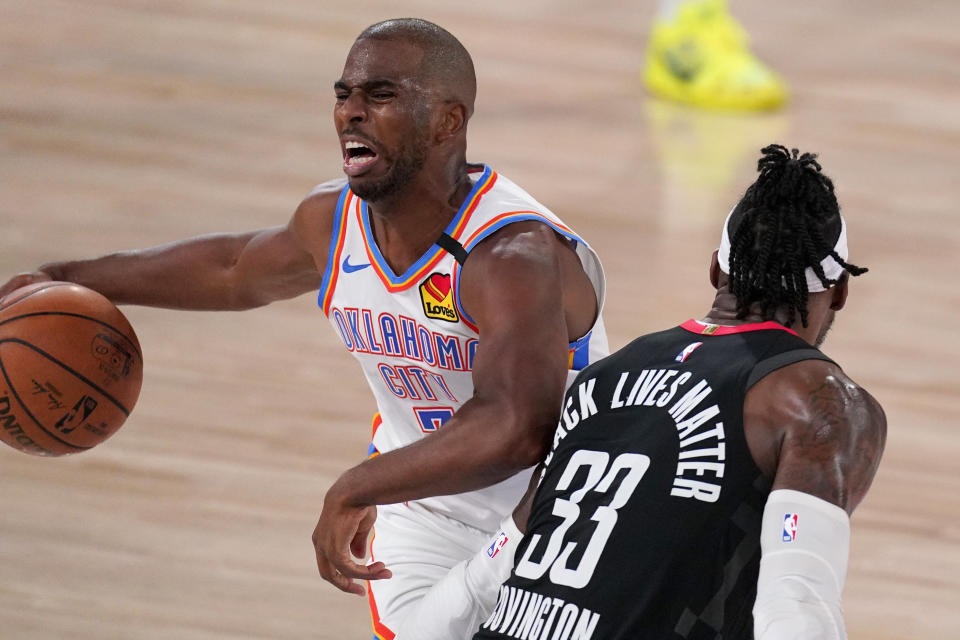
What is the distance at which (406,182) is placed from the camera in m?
2.99

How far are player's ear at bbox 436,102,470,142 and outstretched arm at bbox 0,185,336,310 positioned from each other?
0.57 m

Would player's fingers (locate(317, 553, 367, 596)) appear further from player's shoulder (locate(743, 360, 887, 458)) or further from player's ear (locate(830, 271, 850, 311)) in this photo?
player's ear (locate(830, 271, 850, 311))

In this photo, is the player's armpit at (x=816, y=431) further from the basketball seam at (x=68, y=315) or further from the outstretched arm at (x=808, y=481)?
the basketball seam at (x=68, y=315)

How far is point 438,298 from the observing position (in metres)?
3.02

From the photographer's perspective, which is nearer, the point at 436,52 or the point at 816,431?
the point at 816,431

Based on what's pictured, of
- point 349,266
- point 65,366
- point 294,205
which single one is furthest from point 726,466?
point 294,205

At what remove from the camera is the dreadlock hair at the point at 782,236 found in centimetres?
246

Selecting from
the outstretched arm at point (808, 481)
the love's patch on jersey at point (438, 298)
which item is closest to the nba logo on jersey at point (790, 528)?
the outstretched arm at point (808, 481)

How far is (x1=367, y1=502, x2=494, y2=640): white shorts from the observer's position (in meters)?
3.17

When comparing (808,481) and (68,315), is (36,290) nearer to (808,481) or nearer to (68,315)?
(68,315)

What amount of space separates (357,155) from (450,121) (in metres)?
0.20

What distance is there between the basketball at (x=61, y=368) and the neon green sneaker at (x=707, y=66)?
620cm

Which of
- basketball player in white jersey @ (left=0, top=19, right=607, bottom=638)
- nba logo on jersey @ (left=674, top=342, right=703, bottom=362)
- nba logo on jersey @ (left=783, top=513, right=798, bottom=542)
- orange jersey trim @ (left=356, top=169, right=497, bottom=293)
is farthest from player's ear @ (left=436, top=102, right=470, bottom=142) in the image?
nba logo on jersey @ (left=783, top=513, right=798, bottom=542)

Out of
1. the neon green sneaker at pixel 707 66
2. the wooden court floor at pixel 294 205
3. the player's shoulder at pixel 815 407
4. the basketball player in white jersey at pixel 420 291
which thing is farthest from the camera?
the neon green sneaker at pixel 707 66
